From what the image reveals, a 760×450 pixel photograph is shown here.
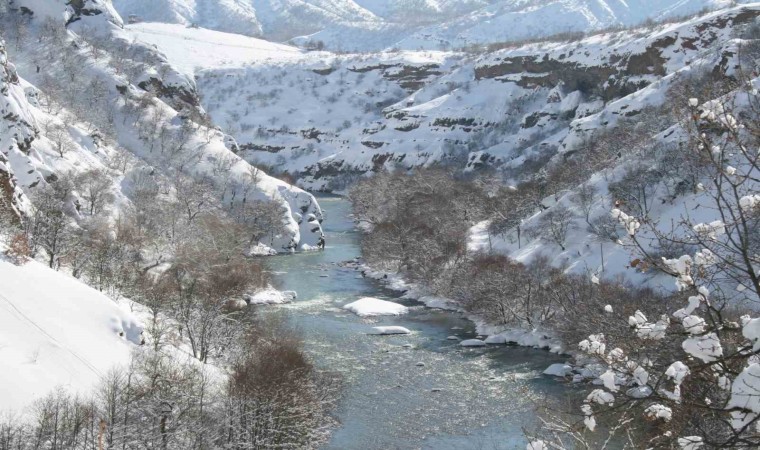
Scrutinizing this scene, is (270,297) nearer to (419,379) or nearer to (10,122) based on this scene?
(419,379)

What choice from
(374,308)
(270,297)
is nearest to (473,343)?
(374,308)

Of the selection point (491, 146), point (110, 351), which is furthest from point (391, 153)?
point (110, 351)

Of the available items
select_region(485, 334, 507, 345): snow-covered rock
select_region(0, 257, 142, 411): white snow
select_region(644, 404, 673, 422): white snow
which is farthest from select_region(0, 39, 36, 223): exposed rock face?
select_region(644, 404, 673, 422): white snow

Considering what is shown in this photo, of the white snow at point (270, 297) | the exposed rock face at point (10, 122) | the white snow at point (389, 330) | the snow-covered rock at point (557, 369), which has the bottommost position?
the white snow at point (270, 297)

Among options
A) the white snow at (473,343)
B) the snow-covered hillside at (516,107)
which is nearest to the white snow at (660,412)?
the white snow at (473,343)

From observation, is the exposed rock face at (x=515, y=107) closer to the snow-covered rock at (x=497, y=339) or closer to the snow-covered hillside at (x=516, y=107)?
the snow-covered hillside at (x=516, y=107)

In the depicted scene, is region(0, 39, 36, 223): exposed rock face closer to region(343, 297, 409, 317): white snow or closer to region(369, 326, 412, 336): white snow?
region(343, 297, 409, 317): white snow
